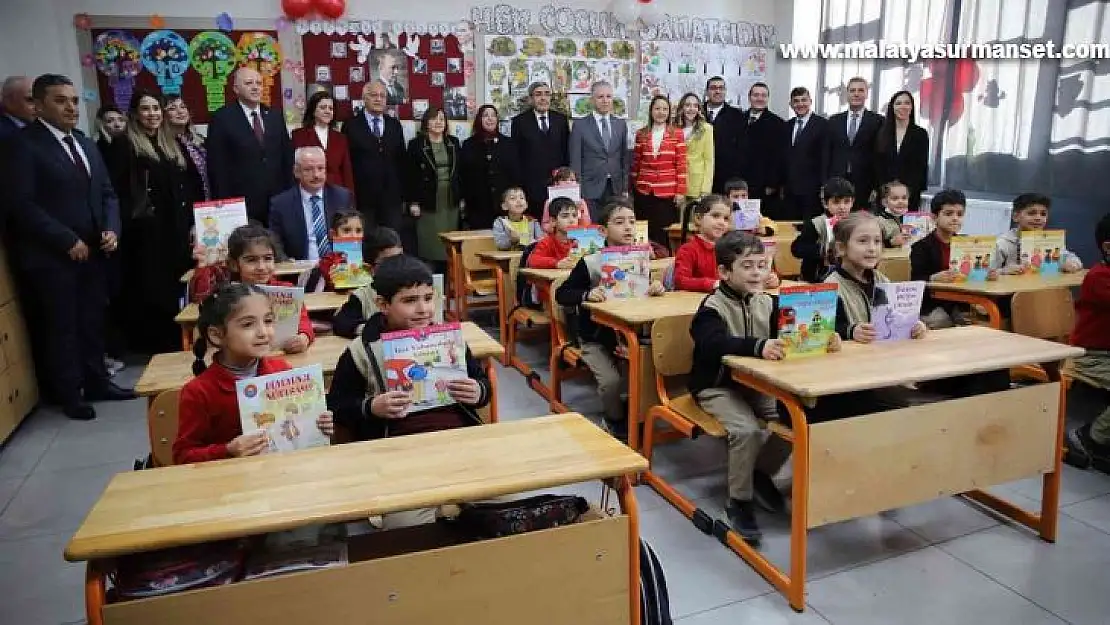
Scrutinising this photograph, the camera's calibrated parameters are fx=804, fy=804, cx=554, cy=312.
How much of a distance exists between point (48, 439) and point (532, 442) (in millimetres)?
3174

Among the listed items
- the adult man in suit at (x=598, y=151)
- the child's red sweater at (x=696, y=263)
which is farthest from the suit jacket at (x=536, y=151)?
the child's red sweater at (x=696, y=263)

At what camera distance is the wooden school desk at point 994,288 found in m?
3.74

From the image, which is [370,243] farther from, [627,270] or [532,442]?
[532,442]

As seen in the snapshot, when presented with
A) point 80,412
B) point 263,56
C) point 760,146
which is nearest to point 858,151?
point 760,146

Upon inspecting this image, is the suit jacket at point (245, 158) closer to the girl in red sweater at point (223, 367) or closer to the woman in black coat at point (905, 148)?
the girl in red sweater at point (223, 367)

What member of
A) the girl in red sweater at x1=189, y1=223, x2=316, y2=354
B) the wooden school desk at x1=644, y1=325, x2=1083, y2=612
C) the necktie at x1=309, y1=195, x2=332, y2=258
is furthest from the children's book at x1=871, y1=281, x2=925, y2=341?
the necktie at x1=309, y1=195, x2=332, y2=258

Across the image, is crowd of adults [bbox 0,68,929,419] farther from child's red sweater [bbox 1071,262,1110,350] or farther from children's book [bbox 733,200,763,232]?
child's red sweater [bbox 1071,262,1110,350]

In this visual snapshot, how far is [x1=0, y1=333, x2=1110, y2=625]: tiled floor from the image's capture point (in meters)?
2.35

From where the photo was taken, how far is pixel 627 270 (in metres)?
3.52

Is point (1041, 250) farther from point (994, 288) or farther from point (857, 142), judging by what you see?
point (857, 142)

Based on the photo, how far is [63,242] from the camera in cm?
396

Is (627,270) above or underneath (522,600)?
above

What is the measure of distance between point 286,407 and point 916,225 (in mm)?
4225

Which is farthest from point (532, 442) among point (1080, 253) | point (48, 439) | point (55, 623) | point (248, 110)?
point (1080, 253)
